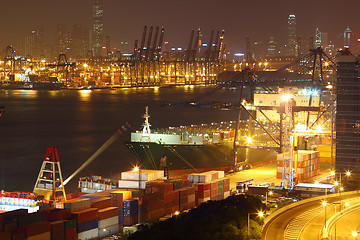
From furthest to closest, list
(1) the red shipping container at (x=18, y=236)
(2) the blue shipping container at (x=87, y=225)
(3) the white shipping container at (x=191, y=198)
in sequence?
(3) the white shipping container at (x=191, y=198)
(2) the blue shipping container at (x=87, y=225)
(1) the red shipping container at (x=18, y=236)

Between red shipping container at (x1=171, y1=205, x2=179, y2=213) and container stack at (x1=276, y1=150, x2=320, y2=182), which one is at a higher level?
container stack at (x1=276, y1=150, x2=320, y2=182)

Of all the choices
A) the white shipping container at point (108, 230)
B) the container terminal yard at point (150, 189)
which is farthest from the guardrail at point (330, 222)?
the white shipping container at point (108, 230)

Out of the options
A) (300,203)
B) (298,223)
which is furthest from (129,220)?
(300,203)

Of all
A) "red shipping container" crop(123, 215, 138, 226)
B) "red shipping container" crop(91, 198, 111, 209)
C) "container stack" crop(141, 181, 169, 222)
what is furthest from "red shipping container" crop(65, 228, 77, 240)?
"container stack" crop(141, 181, 169, 222)

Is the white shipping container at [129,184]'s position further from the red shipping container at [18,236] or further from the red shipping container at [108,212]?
the red shipping container at [18,236]

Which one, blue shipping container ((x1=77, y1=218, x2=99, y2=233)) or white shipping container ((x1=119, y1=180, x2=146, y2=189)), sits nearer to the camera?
blue shipping container ((x1=77, y1=218, x2=99, y2=233))

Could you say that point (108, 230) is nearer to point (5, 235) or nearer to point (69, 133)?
point (5, 235)

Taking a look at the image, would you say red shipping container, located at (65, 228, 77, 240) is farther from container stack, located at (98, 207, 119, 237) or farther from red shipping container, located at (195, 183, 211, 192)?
red shipping container, located at (195, 183, 211, 192)
